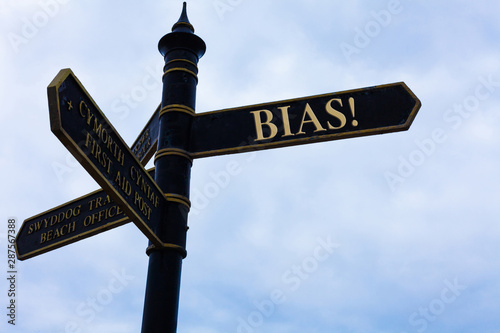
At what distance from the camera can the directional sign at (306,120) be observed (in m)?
4.09

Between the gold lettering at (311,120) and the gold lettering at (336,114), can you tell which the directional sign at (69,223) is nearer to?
the gold lettering at (311,120)

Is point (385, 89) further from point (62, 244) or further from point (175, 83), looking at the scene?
point (62, 244)

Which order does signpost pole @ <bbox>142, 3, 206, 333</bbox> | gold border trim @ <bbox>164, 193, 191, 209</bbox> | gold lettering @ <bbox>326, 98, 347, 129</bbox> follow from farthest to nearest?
gold lettering @ <bbox>326, 98, 347, 129</bbox> < gold border trim @ <bbox>164, 193, 191, 209</bbox> < signpost pole @ <bbox>142, 3, 206, 333</bbox>

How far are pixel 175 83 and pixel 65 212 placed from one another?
4.79 feet

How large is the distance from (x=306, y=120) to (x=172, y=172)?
1152 millimetres

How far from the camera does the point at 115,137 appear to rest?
330 cm

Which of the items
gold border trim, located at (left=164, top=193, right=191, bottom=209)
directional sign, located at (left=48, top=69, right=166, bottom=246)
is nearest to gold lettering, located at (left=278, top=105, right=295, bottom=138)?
gold border trim, located at (left=164, top=193, right=191, bottom=209)

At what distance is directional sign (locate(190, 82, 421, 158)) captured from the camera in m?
4.09

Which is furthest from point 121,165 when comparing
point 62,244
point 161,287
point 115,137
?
point 62,244

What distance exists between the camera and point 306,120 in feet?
13.9

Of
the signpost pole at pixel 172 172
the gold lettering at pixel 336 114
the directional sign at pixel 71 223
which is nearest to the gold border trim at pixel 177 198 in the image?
the signpost pole at pixel 172 172

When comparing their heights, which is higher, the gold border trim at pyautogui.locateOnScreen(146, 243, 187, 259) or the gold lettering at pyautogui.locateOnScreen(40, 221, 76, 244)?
the gold lettering at pyautogui.locateOnScreen(40, 221, 76, 244)

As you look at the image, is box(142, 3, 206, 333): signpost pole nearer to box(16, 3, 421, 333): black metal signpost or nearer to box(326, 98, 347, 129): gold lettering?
box(16, 3, 421, 333): black metal signpost

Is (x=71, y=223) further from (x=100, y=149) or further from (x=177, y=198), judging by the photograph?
(x=100, y=149)
